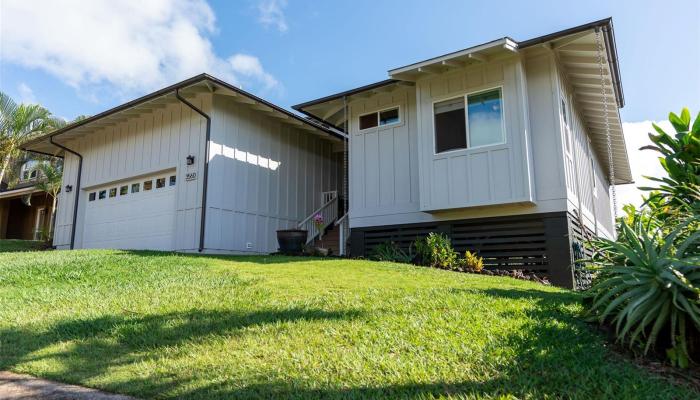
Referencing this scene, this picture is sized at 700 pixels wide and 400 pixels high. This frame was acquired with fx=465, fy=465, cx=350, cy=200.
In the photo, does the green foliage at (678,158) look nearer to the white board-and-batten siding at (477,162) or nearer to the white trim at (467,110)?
the white board-and-batten siding at (477,162)

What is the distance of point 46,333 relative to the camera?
477 cm

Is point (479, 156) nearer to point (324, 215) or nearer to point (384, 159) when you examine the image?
point (384, 159)

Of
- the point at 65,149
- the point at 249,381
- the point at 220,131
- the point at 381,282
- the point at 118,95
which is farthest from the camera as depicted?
the point at 118,95

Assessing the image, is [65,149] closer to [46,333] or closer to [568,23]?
[46,333]

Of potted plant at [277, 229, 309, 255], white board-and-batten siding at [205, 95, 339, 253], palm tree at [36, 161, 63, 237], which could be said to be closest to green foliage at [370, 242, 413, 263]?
potted plant at [277, 229, 309, 255]

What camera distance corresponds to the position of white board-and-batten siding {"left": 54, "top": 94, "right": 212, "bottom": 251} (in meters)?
12.0

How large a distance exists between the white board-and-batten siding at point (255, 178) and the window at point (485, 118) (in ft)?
20.8

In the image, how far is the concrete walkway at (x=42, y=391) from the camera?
3279mm

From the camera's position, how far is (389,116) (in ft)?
36.2

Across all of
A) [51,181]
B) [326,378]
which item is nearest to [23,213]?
[51,181]

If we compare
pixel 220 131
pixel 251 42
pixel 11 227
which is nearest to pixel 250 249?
pixel 220 131

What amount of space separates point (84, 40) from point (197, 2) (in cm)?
407

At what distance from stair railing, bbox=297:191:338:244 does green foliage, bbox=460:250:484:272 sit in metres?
5.56

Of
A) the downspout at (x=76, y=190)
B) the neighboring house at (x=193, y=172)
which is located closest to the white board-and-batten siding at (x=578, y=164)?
the neighboring house at (x=193, y=172)
